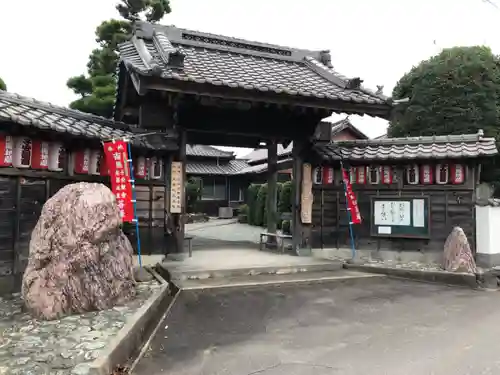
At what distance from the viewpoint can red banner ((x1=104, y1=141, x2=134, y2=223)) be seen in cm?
782

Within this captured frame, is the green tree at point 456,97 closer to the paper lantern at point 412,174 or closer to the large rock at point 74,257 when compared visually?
the paper lantern at point 412,174

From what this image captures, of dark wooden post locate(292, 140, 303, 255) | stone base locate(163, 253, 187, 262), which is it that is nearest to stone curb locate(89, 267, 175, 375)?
stone base locate(163, 253, 187, 262)

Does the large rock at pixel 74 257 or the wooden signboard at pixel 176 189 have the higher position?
the wooden signboard at pixel 176 189

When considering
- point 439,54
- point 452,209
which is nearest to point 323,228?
point 452,209

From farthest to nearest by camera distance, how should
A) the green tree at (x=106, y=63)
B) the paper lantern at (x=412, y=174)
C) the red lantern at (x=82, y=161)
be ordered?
1. the green tree at (x=106, y=63)
2. the paper lantern at (x=412, y=174)
3. the red lantern at (x=82, y=161)

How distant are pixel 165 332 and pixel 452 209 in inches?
321

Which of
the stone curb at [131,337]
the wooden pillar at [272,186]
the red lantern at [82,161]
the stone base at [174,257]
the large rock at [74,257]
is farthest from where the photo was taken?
the wooden pillar at [272,186]

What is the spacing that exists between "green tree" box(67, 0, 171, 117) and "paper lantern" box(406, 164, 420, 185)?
13.4 metres

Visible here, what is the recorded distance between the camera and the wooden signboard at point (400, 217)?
1049cm

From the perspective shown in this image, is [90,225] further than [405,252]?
No

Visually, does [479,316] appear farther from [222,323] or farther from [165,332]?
[165,332]

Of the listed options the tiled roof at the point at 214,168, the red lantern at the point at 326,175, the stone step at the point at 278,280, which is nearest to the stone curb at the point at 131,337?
the stone step at the point at 278,280

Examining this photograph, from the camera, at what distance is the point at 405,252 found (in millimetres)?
10719

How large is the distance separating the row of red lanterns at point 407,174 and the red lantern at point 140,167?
4.69 meters
